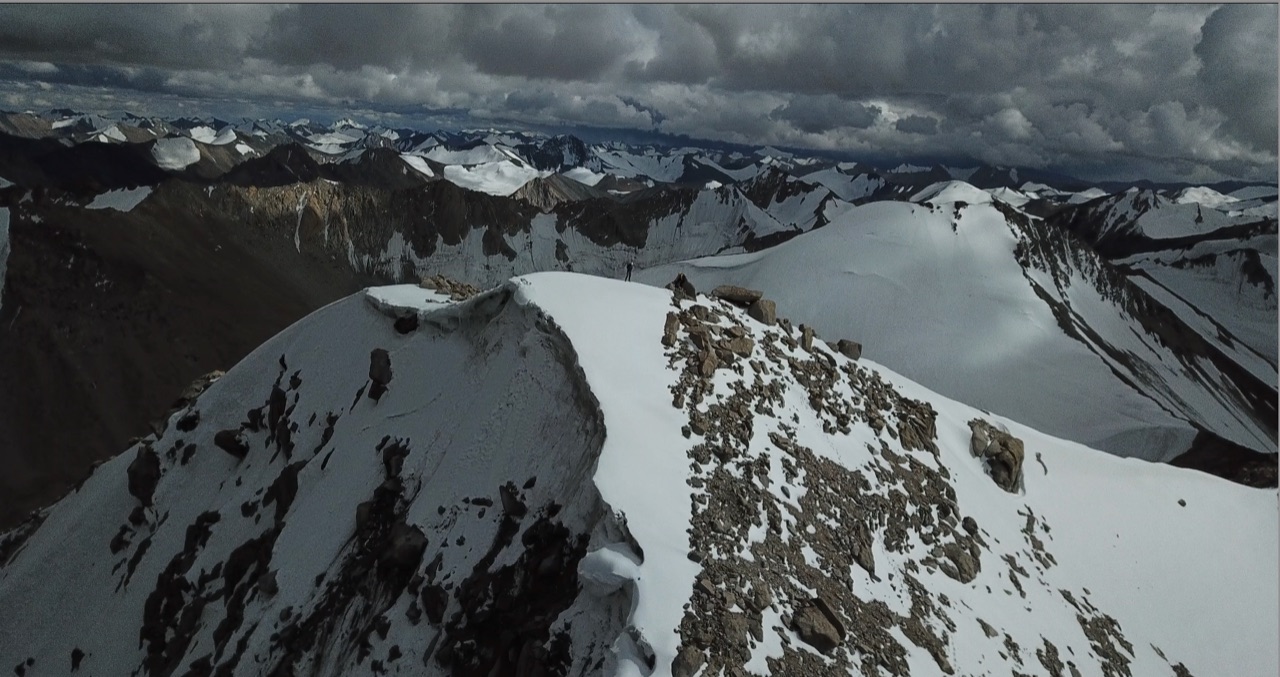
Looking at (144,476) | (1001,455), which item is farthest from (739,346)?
(144,476)

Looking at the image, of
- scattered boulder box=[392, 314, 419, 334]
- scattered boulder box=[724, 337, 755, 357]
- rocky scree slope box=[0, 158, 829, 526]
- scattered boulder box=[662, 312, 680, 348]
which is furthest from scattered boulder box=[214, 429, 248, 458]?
rocky scree slope box=[0, 158, 829, 526]

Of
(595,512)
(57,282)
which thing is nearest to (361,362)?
(595,512)

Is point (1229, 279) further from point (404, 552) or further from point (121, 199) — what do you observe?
point (121, 199)

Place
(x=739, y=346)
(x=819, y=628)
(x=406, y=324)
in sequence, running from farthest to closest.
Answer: (x=406, y=324) < (x=739, y=346) < (x=819, y=628)

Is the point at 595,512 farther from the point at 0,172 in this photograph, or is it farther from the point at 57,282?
the point at 0,172

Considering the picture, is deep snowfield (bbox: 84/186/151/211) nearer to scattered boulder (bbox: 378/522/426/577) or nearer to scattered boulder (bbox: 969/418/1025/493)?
scattered boulder (bbox: 378/522/426/577)

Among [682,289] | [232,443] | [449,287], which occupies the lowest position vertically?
[232,443]
